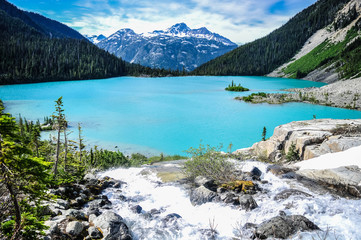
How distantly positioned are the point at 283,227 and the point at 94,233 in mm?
7625

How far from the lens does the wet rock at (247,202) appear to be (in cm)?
1110

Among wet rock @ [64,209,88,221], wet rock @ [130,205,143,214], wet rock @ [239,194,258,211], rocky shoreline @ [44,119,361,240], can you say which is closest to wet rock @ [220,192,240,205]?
rocky shoreline @ [44,119,361,240]

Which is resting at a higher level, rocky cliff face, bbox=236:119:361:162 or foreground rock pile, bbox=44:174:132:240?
rocky cliff face, bbox=236:119:361:162

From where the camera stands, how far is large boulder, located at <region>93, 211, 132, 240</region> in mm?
8797

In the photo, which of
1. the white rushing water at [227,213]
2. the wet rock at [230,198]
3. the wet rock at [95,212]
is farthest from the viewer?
the wet rock at [230,198]

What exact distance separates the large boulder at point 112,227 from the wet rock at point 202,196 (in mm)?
4373

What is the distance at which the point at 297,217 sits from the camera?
31.3ft

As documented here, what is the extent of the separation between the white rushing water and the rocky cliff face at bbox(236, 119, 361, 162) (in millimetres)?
5059

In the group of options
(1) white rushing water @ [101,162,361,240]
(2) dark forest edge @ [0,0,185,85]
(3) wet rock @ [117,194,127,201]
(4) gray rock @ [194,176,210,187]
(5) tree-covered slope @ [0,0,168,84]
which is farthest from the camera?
(5) tree-covered slope @ [0,0,168,84]

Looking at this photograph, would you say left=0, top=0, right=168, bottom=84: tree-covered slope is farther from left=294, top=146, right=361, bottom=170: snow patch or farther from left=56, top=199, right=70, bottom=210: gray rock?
left=294, top=146, right=361, bottom=170: snow patch

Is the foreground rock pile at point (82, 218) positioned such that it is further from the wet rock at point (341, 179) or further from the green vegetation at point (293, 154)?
the green vegetation at point (293, 154)

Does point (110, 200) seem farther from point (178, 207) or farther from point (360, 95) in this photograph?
Result: point (360, 95)

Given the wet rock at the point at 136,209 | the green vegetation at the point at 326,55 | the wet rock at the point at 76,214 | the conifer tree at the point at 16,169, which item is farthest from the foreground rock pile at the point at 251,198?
the green vegetation at the point at 326,55

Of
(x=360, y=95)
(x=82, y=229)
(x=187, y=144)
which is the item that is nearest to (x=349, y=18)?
(x=360, y=95)
